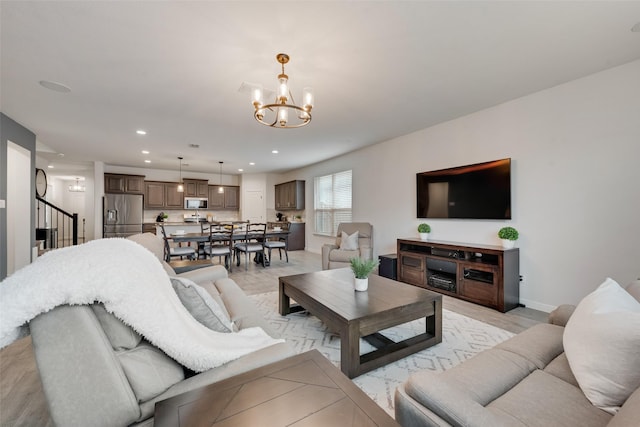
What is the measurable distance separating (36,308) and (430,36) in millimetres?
2770

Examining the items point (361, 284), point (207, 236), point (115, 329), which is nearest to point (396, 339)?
point (361, 284)

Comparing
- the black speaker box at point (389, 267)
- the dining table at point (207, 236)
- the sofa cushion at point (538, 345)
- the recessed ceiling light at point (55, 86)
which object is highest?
the recessed ceiling light at point (55, 86)

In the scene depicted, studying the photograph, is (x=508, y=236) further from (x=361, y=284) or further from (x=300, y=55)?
(x=300, y=55)

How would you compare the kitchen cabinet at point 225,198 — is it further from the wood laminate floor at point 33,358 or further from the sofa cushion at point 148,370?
A: the sofa cushion at point 148,370

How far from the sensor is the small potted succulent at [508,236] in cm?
321

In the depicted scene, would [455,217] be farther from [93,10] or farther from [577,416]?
[93,10]

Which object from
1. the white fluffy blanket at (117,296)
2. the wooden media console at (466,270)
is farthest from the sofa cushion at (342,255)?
the white fluffy blanket at (117,296)

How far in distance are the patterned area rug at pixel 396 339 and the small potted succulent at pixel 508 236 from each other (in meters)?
1.13

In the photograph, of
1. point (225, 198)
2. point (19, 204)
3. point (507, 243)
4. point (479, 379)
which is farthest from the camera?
point (225, 198)

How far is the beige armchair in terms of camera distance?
468 centimetres

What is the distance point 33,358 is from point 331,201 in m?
5.77

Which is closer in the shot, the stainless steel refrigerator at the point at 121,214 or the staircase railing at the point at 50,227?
the staircase railing at the point at 50,227

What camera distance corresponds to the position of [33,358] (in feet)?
6.60

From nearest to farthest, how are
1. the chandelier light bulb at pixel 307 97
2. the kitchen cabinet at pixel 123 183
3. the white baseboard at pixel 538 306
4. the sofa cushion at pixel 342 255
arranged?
the chandelier light bulb at pixel 307 97 → the white baseboard at pixel 538 306 → the sofa cushion at pixel 342 255 → the kitchen cabinet at pixel 123 183
